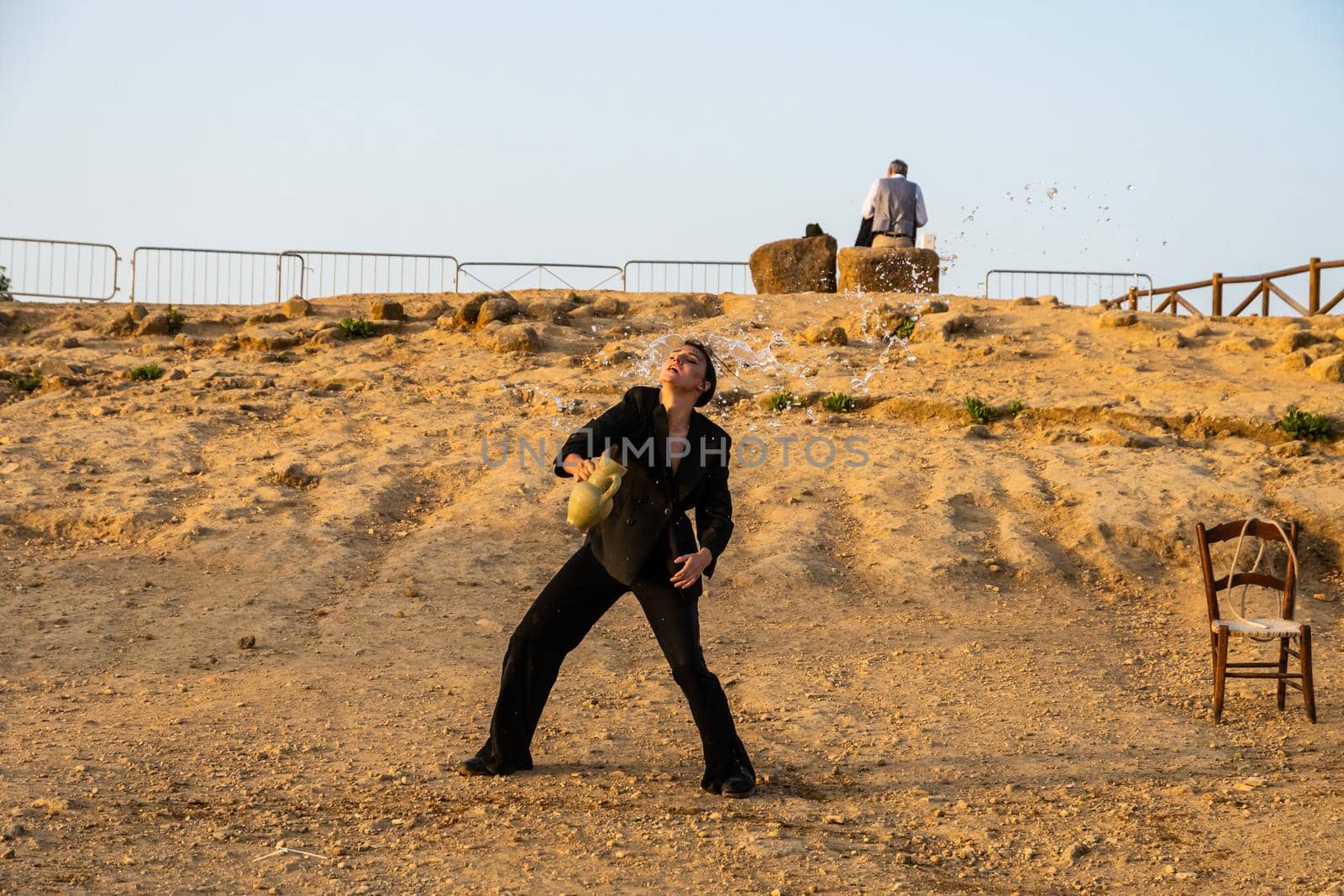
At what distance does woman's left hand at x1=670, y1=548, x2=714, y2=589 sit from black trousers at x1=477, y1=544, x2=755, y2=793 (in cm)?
12

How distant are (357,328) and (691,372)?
11790mm

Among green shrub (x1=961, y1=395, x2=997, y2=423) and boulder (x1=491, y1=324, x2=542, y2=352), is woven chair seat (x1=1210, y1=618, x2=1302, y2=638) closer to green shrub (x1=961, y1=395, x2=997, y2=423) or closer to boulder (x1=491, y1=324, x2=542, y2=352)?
green shrub (x1=961, y1=395, x2=997, y2=423)

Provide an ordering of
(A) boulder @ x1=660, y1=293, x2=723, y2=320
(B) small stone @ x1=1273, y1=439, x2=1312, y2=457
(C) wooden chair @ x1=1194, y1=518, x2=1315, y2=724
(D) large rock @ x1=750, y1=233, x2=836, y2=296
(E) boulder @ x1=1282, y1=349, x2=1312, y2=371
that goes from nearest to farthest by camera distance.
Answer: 1. (C) wooden chair @ x1=1194, y1=518, x2=1315, y2=724
2. (B) small stone @ x1=1273, y1=439, x2=1312, y2=457
3. (E) boulder @ x1=1282, y1=349, x2=1312, y2=371
4. (A) boulder @ x1=660, y1=293, x2=723, y2=320
5. (D) large rock @ x1=750, y1=233, x2=836, y2=296

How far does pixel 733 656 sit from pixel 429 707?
2051 millimetres

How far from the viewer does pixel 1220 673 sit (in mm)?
7000

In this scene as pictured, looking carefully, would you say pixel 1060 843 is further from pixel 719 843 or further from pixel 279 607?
pixel 279 607

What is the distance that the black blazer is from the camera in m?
5.23

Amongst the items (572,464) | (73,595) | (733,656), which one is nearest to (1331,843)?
(572,464)

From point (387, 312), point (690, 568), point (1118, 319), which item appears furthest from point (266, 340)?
point (690, 568)

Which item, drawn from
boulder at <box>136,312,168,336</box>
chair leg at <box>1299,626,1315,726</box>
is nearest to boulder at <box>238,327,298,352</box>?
boulder at <box>136,312,168,336</box>

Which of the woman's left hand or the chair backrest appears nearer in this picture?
the woman's left hand

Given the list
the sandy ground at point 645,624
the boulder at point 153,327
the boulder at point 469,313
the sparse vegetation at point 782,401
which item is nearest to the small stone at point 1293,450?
the sandy ground at point 645,624

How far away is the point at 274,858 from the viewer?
4.63 meters

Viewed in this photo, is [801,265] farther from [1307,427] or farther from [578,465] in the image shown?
[578,465]
